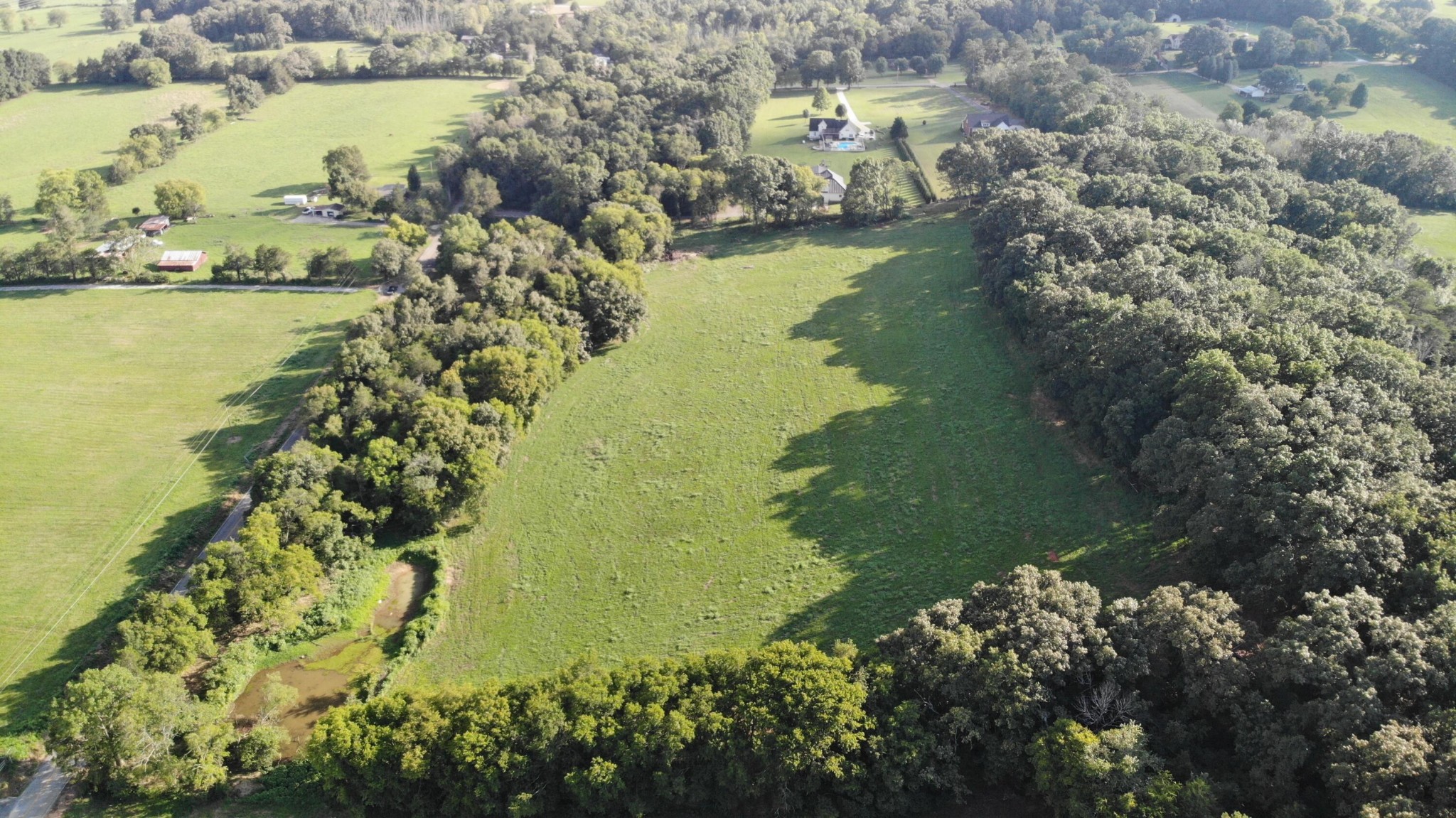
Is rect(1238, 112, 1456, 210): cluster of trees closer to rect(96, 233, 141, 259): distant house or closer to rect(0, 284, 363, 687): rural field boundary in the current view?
rect(0, 284, 363, 687): rural field boundary

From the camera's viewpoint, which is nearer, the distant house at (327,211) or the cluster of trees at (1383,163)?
the cluster of trees at (1383,163)

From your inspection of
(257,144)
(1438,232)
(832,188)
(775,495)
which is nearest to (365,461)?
(775,495)

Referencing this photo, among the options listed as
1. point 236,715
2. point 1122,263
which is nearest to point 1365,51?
point 1122,263

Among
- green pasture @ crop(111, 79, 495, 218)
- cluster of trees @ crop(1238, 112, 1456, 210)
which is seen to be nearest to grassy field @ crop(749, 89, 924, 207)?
cluster of trees @ crop(1238, 112, 1456, 210)

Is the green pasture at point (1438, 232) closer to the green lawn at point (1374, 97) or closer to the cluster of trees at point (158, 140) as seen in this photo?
the green lawn at point (1374, 97)

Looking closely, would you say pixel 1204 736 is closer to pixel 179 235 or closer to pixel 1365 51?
pixel 179 235

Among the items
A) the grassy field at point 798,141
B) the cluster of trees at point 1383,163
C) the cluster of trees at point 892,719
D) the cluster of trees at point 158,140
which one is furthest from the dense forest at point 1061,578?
the cluster of trees at point 158,140
